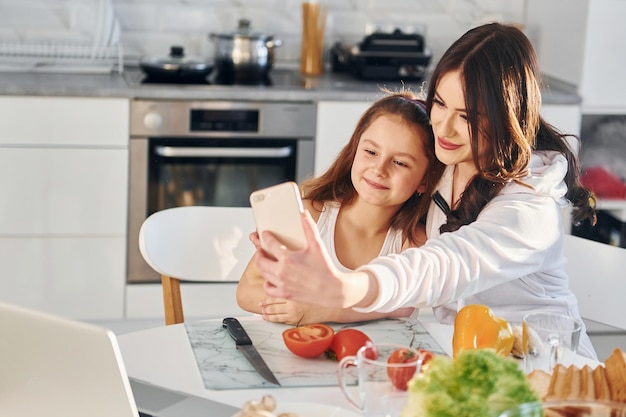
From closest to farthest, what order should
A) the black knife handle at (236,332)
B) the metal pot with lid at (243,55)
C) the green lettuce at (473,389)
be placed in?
the green lettuce at (473,389), the black knife handle at (236,332), the metal pot with lid at (243,55)

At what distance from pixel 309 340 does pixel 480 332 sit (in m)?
0.28

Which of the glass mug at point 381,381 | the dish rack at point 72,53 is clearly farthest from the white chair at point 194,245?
the dish rack at point 72,53

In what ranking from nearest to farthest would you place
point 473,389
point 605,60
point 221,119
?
1. point 473,389
2. point 221,119
3. point 605,60

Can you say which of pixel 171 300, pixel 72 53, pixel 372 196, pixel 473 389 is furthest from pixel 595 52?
pixel 473 389

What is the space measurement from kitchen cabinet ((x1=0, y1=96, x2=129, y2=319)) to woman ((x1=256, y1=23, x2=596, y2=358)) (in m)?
1.73

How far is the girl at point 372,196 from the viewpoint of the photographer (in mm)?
2045

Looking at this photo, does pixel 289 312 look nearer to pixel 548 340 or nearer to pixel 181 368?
pixel 181 368

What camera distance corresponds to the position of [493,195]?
1989mm

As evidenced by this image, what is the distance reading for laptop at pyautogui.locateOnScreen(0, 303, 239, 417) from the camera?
1.13 metres

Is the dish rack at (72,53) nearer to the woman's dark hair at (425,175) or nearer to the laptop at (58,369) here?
the woman's dark hair at (425,175)

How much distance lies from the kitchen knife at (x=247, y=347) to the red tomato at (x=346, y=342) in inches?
4.9

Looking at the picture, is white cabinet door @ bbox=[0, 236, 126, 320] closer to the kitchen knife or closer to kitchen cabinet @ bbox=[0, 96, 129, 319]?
kitchen cabinet @ bbox=[0, 96, 129, 319]

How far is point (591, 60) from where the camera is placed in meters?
3.85

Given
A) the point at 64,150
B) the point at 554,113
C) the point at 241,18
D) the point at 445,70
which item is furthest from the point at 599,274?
the point at 241,18
